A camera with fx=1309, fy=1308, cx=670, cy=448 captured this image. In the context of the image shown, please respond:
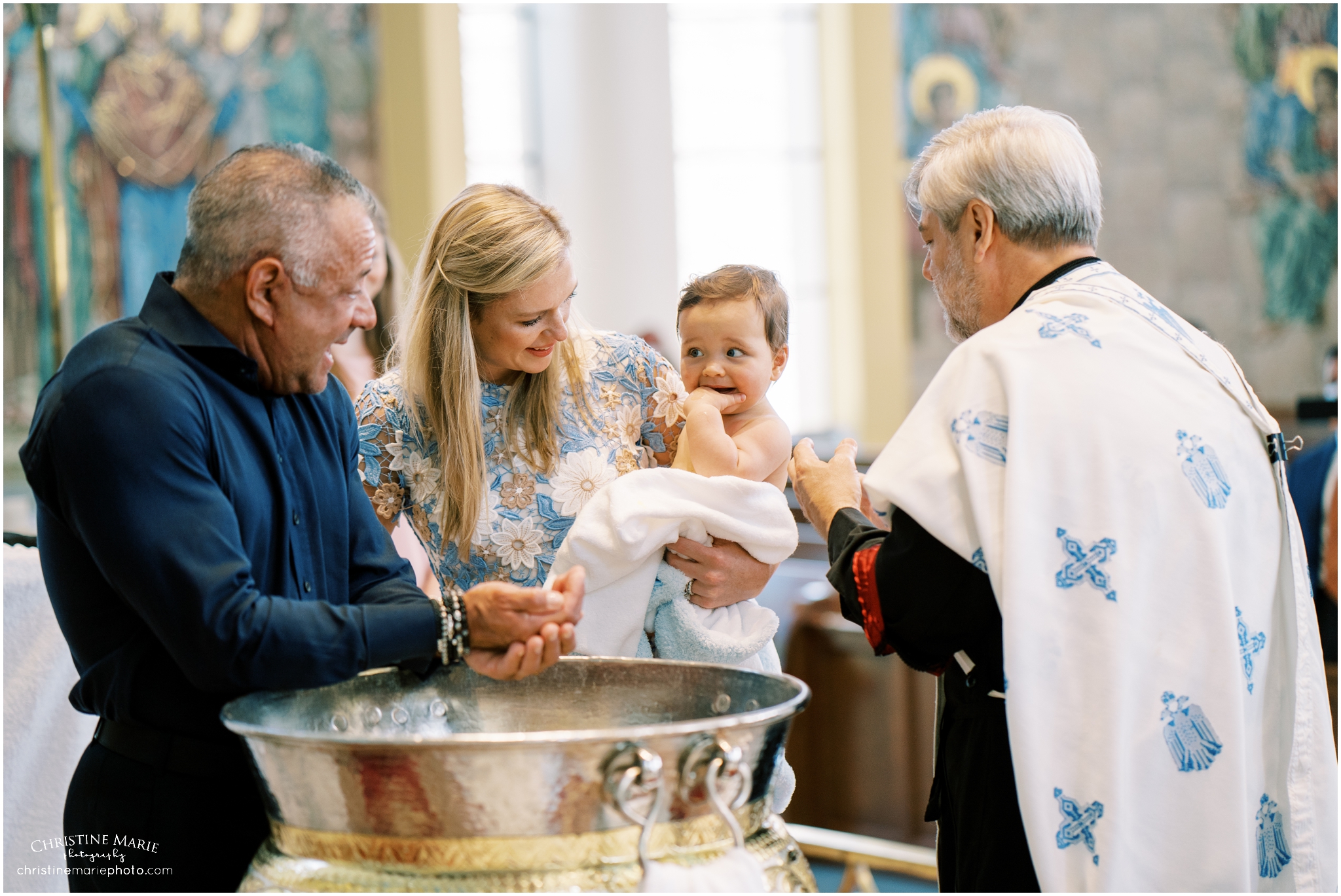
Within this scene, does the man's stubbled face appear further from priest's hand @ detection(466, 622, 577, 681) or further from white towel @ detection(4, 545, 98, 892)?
white towel @ detection(4, 545, 98, 892)

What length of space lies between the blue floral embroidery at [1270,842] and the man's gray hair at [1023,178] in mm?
917

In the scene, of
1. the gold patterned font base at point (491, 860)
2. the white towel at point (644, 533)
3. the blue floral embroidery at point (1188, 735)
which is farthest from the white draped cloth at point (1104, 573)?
the gold patterned font base at point (491, 860)

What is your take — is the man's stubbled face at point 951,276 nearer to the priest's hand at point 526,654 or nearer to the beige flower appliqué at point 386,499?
the priest's hand at point 526,654

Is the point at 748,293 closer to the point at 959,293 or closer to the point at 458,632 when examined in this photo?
the point at 959,293

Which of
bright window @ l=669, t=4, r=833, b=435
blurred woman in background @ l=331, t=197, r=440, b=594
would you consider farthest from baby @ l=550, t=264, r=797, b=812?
bright window @ l=669, t=4, r=833, b=435

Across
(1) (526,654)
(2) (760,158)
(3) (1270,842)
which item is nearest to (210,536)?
(1) (526,654)

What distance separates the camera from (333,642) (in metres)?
1.55

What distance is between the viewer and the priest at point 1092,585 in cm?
181

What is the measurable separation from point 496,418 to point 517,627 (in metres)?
0.85

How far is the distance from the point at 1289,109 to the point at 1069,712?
9.65 meters

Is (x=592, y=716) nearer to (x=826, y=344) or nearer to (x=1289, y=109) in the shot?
(x=826, y=344)

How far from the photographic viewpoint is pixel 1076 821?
1813 millimetres

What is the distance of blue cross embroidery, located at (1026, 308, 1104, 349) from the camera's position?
189 cm

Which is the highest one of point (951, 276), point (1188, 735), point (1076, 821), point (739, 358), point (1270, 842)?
point (951, 276)
